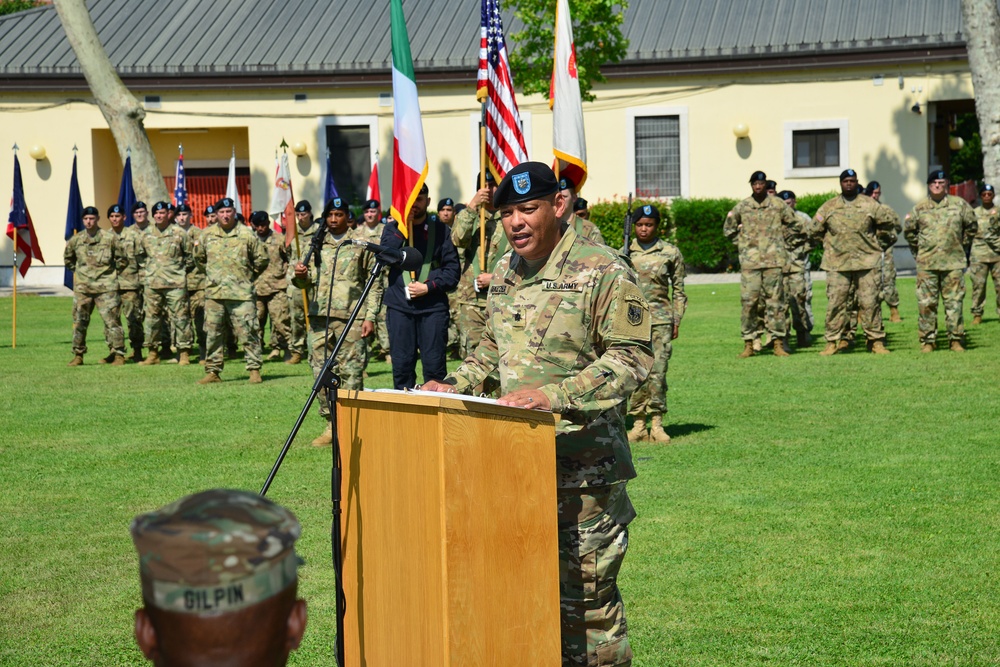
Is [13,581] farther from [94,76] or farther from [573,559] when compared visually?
[94,76]

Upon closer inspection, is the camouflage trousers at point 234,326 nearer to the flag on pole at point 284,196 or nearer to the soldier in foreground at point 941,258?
the flag on pole at point 284,196

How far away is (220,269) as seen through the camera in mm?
16359

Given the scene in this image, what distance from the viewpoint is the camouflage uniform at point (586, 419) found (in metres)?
4.56

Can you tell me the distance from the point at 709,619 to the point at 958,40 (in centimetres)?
3062

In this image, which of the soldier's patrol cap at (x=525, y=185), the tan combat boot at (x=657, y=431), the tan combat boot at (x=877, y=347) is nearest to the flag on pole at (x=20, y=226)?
the tan combat boot at (x=877, y=347)

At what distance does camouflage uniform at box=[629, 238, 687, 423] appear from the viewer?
1093 centimetres

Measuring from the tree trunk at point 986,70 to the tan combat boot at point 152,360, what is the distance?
51.2ft

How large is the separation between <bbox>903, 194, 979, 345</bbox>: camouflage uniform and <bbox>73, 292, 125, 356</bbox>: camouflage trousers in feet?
39.5

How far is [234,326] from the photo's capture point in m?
16.4

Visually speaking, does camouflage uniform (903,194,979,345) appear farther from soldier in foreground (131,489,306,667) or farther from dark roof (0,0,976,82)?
dark roof (0,0,976,82)

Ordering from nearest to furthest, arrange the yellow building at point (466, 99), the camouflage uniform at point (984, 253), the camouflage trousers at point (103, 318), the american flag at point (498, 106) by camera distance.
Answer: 1. the american flag at point (498, 106)
2. the camouflage trousers at point (103, 318)
3. the camouflage uniform at point (984, 253)
4. the yellow building at point (466, 99)

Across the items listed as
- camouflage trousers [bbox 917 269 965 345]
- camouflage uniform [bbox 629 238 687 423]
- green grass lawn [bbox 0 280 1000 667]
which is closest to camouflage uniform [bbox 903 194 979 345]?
camouflage trousers [bbox 917 269 965 345]

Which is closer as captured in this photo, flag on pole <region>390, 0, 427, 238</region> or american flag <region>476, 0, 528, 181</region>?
flag on pole <region>390, 0, 427, 238</region>

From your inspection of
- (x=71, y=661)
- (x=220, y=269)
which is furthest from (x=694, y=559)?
(x=220, y=269)
